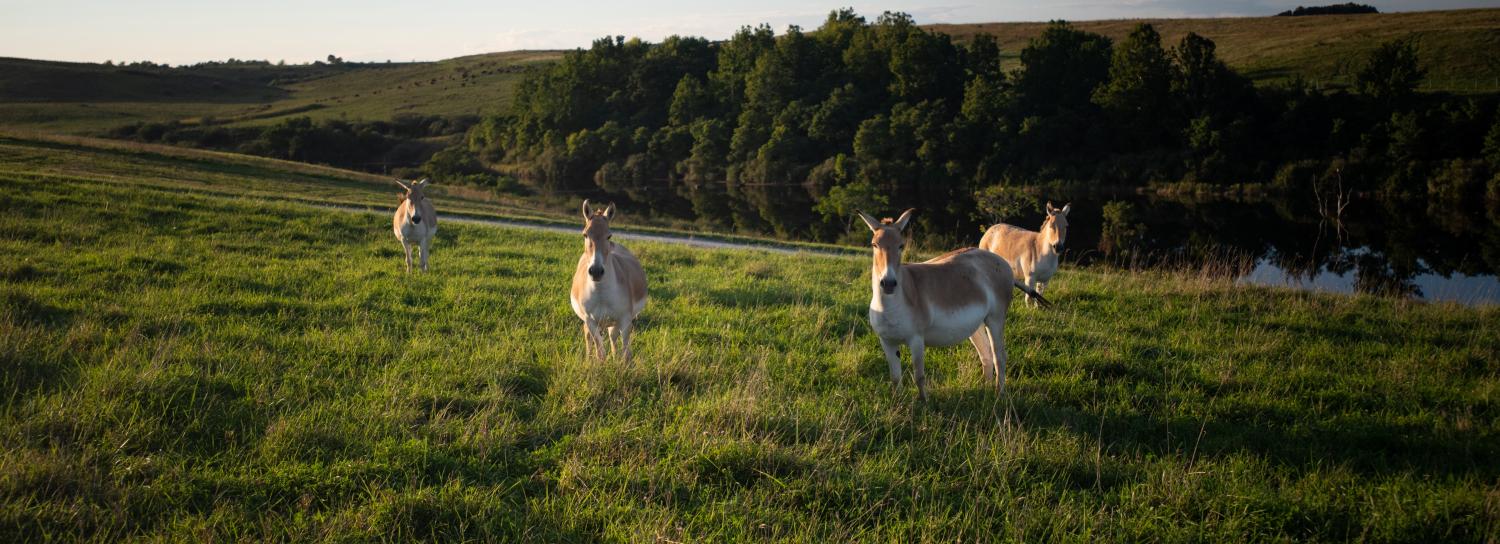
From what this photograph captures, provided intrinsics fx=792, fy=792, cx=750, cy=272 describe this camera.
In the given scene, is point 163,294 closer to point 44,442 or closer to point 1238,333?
point 44,442

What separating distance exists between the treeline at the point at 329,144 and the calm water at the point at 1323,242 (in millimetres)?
54617

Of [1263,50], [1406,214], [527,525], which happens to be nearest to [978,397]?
[527,525]

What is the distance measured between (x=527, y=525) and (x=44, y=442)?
139 inches

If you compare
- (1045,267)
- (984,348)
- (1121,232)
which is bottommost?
(1121,232)

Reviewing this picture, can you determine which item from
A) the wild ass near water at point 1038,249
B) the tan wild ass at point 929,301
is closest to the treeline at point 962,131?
the wild ass near water at point 1038,249

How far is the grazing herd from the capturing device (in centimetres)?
740

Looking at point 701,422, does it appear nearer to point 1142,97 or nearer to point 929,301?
point 929,301

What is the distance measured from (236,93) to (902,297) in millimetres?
145518

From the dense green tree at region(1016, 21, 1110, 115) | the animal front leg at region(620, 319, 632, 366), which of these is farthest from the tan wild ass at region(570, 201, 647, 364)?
the dense green tree at region(1016, 21, 1110, 115)

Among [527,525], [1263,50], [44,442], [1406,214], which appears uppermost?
[1263,50]

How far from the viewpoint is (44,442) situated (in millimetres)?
5398

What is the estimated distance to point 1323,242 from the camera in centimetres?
3228

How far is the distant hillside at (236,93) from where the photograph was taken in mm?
88312

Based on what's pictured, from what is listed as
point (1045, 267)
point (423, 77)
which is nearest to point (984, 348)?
point (1045, 267)
